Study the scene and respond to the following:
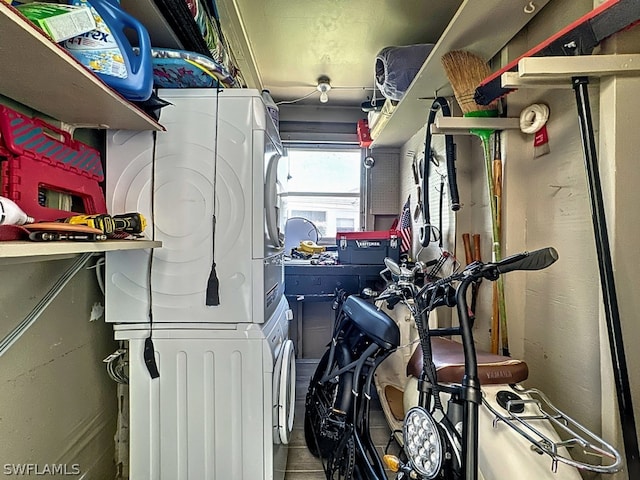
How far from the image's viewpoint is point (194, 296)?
123 centimetres

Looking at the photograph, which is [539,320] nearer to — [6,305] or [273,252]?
[273,252]

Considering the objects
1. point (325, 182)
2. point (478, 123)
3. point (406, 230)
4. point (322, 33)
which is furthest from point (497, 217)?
point (325, 182)

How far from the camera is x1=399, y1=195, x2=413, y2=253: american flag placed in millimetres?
2682

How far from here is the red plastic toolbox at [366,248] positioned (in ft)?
8.20

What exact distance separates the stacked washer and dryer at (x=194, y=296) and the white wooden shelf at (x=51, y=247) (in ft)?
0.60

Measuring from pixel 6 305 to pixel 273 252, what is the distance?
0.84 metres

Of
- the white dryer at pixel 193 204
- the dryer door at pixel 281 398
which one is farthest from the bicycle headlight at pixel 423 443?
the white dryer at pixel 193 204

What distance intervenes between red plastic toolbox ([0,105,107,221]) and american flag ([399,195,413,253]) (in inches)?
80.2

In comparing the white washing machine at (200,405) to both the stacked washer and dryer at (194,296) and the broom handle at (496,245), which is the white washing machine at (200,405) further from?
the broom handle at (496,245)

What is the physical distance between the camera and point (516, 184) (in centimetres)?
156

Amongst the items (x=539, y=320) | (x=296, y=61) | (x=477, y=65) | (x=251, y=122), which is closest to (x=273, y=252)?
(x=251, y=122)

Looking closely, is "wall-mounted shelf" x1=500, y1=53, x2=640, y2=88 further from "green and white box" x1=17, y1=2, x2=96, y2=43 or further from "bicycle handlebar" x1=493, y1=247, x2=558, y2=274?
"green and white box" x1=17, y1=2, x2=96, y2=43

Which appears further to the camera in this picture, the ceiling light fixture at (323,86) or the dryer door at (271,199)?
the ceiling light fixture at (323,86)

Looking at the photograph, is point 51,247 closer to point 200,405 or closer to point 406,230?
point 200,405
